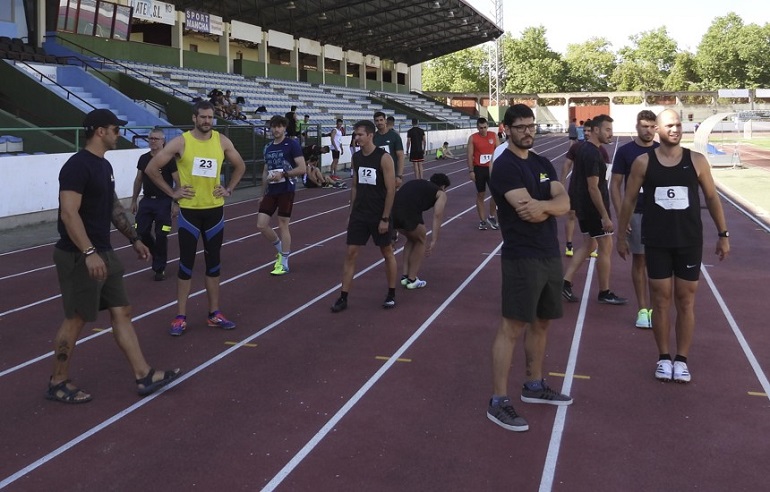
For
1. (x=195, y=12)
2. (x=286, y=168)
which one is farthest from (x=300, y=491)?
(x=195, y=12)

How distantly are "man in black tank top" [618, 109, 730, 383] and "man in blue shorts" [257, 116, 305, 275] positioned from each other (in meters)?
4.69

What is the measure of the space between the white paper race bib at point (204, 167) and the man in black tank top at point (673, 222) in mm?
3567

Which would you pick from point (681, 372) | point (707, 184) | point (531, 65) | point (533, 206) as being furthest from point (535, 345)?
point (531, 65)

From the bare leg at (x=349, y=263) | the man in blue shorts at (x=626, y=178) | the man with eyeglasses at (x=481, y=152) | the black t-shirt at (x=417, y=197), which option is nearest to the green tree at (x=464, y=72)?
the man with eyeglasses at (x=481, y=152)

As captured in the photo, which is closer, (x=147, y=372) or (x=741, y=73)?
(x=147, y=372)

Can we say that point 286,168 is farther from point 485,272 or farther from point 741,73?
point 741,73

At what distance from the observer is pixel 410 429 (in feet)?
14.9

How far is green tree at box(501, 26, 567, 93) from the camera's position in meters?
101

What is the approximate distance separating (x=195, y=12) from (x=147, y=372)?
108ft

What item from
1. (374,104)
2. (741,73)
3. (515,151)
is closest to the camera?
(515,151)

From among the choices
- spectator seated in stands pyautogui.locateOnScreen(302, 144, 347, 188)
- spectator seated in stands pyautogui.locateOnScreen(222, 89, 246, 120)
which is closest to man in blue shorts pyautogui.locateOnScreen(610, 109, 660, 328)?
spectator seated in stands pyautogui.locateOnScreen(302, 144, 347, 188)

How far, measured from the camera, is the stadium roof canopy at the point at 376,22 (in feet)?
131

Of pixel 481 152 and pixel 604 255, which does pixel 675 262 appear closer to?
pixel 604 255

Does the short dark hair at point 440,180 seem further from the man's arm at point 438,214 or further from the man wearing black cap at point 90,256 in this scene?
the man wearing black cap at point 90,256
